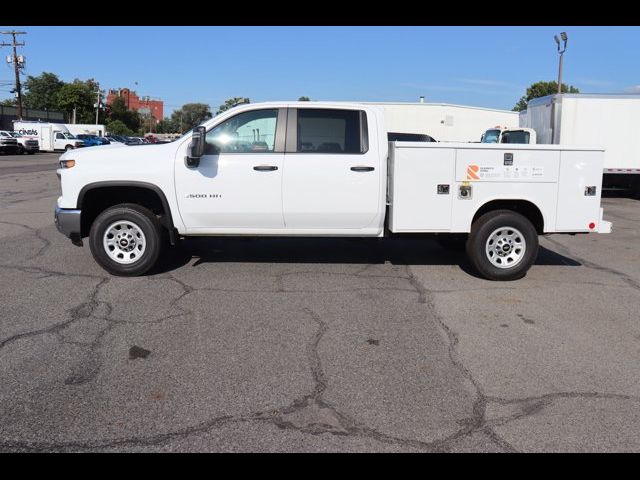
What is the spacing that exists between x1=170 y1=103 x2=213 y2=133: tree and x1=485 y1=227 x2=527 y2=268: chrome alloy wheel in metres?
3.97

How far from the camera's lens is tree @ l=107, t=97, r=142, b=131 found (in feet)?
349

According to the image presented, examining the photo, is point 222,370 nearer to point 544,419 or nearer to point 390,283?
point 544,419

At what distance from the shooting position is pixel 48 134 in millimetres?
54344

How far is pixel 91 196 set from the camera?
22.9 ft

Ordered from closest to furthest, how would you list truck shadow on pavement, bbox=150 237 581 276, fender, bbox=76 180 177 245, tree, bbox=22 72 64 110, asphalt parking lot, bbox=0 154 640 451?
asphalt parking lot, bbox=0 154 640 451
fender, bbox=76 180 177 245
truck shadow on pavement, bbox=150 237 581 276
tree, bbox=22 72 64 110

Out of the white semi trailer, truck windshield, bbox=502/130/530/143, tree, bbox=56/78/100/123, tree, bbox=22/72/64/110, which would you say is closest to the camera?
truck windshield, bbox=502/130/530/143

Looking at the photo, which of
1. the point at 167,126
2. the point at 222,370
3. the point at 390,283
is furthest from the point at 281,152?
the point at 167,126

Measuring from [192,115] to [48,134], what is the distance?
46.2 m

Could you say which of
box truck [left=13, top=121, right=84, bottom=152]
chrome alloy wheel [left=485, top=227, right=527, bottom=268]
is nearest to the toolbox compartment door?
chrome alloy wheel [left=485, top=227, right=527, bottom=268]

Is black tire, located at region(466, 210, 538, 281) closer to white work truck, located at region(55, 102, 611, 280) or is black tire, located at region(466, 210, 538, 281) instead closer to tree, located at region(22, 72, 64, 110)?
white work truck, located at region(55, 102, 611, 280)

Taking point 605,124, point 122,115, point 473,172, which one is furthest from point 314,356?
point 122,115

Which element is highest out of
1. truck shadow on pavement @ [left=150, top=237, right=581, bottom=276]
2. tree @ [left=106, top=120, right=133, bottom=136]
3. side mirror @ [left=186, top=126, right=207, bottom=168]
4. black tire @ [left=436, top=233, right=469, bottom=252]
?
tree @ [left=106, top=120, right=133, bottom=136]

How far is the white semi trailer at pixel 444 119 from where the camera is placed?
33688 mm
